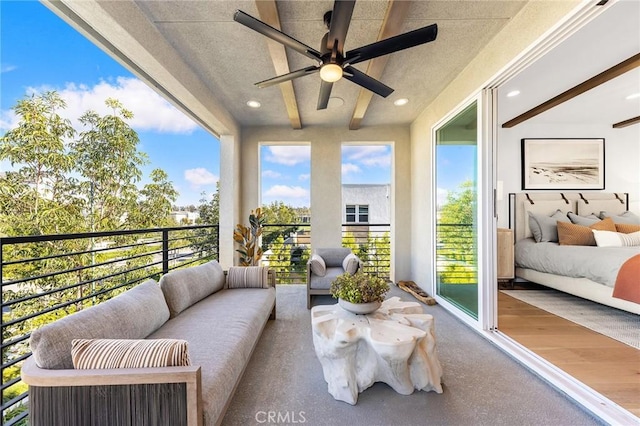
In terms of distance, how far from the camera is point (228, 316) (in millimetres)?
1831

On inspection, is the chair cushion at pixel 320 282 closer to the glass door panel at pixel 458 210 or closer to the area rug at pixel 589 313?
the glass door panel at pixel 458 210

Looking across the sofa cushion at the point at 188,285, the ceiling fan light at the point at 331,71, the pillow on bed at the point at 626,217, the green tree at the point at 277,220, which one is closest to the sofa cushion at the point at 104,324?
the sofa cushion at the point at 188,285

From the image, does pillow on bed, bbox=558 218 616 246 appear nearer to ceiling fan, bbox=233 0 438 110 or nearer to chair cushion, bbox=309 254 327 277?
chair cushion, bbox=309 254 327 277

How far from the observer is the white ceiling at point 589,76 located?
1909 millimetres

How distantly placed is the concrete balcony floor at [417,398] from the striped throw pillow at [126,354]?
0.71 meters

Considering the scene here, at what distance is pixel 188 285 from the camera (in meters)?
2.08

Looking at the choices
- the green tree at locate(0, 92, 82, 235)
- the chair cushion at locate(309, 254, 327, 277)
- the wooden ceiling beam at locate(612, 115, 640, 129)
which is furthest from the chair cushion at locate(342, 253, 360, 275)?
the wooden ceiling beam at locate(612, 115, 640, 129)

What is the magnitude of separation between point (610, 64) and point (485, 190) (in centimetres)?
174

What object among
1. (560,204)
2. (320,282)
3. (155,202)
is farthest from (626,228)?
(155,202)

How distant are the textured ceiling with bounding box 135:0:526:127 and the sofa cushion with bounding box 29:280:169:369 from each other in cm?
208

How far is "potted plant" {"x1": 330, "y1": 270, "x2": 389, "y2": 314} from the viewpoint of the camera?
1.68m

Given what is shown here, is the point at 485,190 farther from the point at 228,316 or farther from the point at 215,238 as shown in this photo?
the point at 215,238

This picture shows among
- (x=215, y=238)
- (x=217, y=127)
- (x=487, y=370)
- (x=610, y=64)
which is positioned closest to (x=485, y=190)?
(x=487, y=370)

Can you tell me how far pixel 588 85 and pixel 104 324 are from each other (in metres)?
4.71
